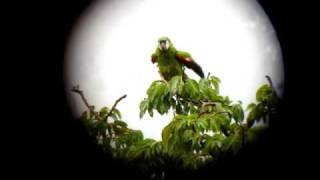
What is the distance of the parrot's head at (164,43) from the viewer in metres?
1.97

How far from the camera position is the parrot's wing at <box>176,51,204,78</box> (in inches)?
74.5

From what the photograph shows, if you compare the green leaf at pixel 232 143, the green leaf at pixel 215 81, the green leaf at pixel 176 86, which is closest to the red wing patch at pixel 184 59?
the green leaf at pixel 215 81

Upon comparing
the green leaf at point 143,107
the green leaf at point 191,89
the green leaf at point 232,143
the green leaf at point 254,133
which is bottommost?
the green leaf at point 232,143

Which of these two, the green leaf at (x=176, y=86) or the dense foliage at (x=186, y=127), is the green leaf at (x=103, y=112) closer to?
the dense foliage at (x=186, y=127)

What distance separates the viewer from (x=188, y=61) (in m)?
1.94

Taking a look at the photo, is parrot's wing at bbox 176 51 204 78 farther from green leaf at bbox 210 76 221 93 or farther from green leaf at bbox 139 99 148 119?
green leaf at bbox 139 99 148 119

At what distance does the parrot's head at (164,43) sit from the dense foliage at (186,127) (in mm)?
518

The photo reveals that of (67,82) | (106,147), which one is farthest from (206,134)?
(67,82)

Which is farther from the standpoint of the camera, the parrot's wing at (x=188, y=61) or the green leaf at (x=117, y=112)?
the parrot's wing at (x=188, y=61)

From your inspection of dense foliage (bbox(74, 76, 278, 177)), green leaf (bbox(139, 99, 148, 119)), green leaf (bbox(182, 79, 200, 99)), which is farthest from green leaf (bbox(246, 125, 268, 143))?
A: green leaf (bbox(139, 99, 148, 119))

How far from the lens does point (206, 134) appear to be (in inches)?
54.4

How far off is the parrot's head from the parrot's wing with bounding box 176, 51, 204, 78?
0.21 ft

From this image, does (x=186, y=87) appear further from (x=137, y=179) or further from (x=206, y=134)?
(x=137, y=179)

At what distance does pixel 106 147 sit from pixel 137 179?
173mm
